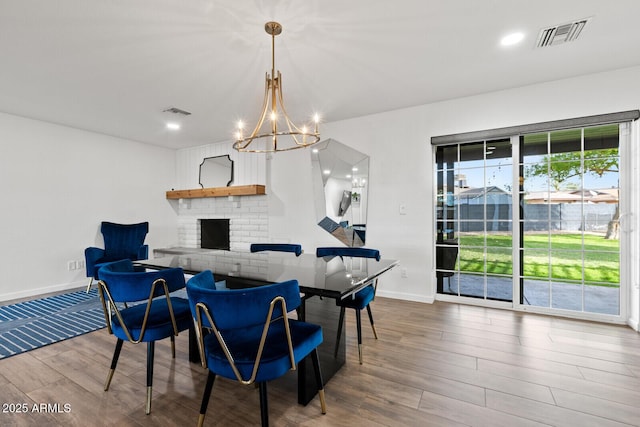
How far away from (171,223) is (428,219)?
15.4 feet

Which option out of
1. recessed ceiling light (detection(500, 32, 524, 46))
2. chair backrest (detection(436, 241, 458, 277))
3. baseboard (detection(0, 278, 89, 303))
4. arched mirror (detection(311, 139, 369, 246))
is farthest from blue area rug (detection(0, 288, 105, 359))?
recessed ceiling light (detection(500, 32, 524, 46))

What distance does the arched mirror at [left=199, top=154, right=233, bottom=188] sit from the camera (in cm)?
534

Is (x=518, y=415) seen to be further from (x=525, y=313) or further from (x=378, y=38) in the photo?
(x=378, y=38)

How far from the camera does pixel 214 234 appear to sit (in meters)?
5.55

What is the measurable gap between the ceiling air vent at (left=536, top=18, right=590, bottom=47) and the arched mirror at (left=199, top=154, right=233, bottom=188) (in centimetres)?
445

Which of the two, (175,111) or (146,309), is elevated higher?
(175,111)

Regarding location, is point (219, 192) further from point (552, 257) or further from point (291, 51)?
point (552, 257)

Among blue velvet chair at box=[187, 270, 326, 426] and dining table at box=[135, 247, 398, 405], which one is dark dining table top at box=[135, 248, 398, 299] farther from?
blue velvet chair at box=[187, 270, 326, 426]

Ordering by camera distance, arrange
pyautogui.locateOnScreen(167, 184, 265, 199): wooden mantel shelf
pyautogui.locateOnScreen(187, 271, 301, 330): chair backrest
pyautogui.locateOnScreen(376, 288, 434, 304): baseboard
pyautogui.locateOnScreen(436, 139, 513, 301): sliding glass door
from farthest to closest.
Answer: pyautogui.locateOnScreen(167, 184, 265, 199): wooden mantel shelf < pyautogui.locateOnScreen(376, 288, 434, 304): baseboard < pyautogui.locateOnScreen(436, 139, 513, 301): sliding glass door < pyautogui.locateOnScreen(187, 271, 301, 330): chair backrest

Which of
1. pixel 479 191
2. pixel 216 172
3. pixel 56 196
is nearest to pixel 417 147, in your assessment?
pixel 479 191

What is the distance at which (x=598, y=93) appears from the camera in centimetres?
285

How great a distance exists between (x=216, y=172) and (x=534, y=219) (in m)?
4.77

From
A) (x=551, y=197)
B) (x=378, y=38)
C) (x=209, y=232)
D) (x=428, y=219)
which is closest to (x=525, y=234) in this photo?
(x=551, y=197)

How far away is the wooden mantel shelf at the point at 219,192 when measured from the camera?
15.7ft
